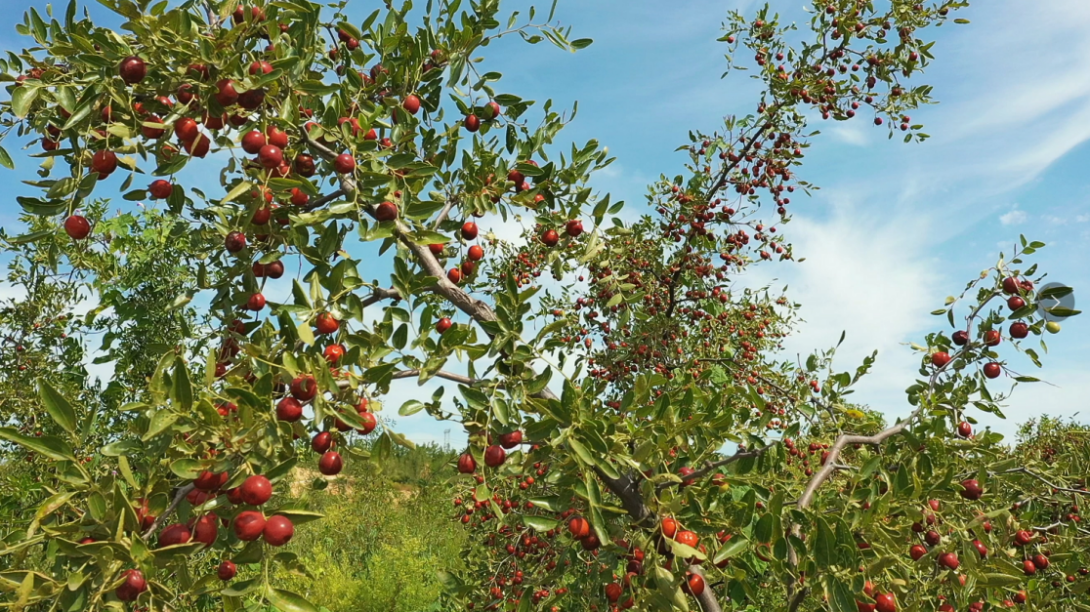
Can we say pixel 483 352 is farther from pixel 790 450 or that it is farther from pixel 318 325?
pixel 790 450

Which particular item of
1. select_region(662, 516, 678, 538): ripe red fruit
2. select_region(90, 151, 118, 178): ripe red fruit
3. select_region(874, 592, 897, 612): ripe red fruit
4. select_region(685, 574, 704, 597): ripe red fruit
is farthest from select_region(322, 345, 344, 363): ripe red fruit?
select_region(874, 592, 897, 612): ripe red fruit

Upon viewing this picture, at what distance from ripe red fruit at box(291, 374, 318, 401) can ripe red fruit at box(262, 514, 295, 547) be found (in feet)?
1.18

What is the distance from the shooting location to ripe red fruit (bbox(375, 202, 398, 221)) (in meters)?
2.41

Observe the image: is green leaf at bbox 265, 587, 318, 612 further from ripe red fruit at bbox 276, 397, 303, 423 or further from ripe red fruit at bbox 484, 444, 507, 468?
ripe red fruit at bbox 484, 444, 507, 468

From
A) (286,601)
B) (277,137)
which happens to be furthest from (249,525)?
(277,137)

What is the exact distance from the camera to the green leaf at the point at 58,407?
1.88 m

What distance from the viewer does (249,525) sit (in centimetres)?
197

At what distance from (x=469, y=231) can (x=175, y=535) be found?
1608mm

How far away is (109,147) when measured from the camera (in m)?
2.45

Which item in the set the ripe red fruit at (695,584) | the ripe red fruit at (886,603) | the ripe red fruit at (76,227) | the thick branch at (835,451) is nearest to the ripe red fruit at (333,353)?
the ripe red fruit at (76,227)

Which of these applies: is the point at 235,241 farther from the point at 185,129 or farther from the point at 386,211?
the point at 386,211

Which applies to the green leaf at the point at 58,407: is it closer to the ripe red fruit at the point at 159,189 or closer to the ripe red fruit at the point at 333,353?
the ripe red fruit at the point at 333,353

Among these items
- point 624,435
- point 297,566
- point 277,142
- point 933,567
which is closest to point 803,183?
point 933,567

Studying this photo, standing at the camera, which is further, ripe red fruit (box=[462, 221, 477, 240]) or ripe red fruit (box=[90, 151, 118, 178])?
ripe red fruit (box=[462, 221, 477, 240])
